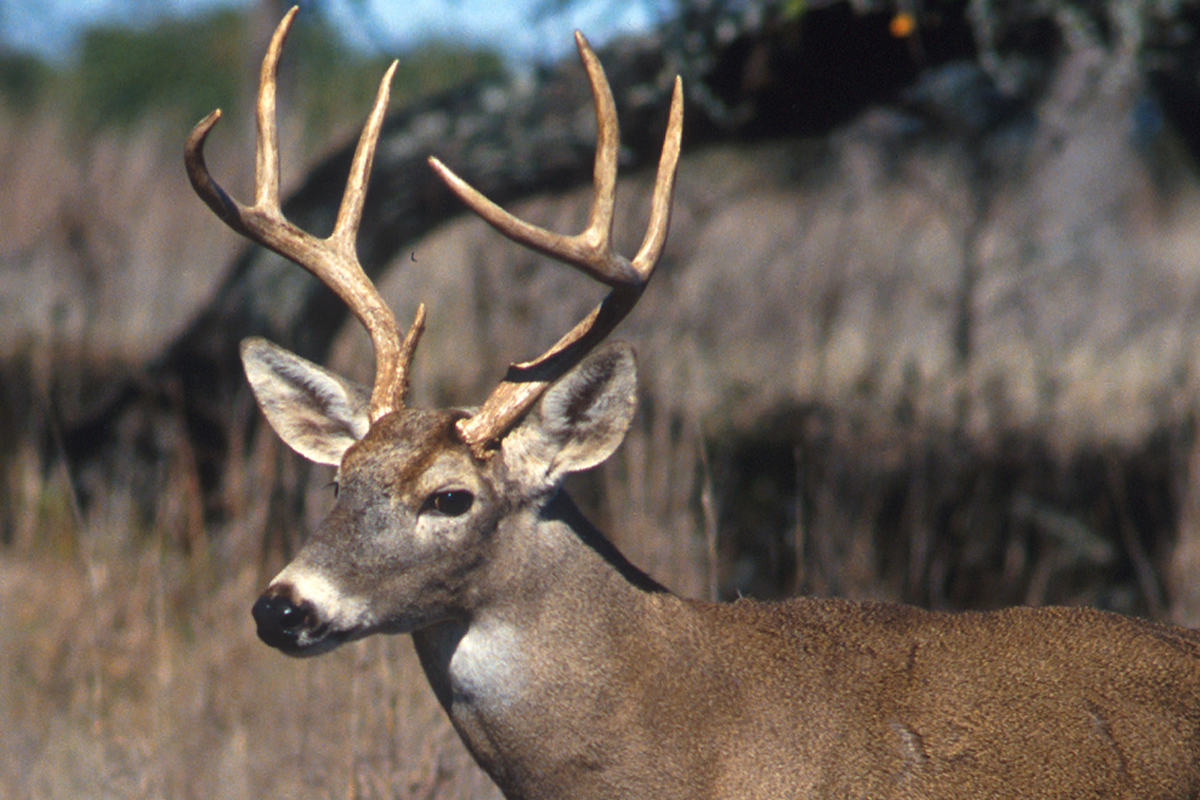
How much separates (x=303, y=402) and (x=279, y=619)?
2.61 feet

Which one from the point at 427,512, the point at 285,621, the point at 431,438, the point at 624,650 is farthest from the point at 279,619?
the point at 624,650

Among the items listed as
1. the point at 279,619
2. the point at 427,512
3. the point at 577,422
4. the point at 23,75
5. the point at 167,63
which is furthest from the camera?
the point at 167,63

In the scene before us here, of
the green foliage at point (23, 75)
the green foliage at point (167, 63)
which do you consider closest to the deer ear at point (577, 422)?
the green foliage at point (23, 75)

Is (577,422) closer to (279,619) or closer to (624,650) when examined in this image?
(624,650)

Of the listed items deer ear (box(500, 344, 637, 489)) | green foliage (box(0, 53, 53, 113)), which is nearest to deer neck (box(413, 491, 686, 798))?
deer ear (box(500, 344, 637, 489))

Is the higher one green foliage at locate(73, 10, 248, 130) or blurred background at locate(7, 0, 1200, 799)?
green foliage at locate(73, 10, 248, 130)

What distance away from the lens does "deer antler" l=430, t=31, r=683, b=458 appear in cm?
300

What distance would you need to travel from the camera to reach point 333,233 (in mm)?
3488

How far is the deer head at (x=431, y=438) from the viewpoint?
113 inches

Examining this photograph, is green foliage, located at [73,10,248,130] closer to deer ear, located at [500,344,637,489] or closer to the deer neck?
deer ear, located at [500,344,637,489]

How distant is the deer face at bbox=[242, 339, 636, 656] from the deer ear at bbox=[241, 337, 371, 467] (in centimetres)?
17

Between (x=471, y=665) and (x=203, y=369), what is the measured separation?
148 inches

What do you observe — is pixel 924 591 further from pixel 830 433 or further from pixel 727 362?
pixel 727 362

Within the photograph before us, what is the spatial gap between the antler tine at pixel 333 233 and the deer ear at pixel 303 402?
0.48 ft
